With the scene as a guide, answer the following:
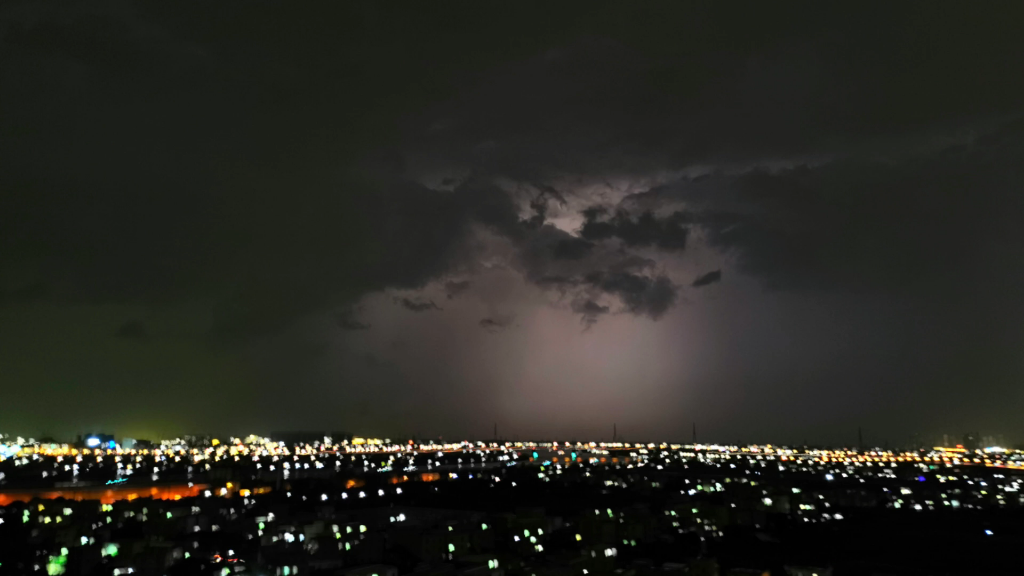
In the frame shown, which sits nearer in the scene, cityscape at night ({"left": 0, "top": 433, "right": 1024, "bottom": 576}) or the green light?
the green light

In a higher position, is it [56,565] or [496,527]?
[56,565]

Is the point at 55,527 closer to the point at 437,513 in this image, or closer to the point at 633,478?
the point at 437,513

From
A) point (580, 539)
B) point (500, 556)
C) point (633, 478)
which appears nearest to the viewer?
point (500, 556)

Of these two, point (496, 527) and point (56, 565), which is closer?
point (56, 565)

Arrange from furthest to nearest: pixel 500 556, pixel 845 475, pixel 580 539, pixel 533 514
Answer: pixel 845 475 < pixel 533 514 < pixel 580 539 < pixel 500 556

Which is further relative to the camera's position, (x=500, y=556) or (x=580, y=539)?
(x=580, y=539)

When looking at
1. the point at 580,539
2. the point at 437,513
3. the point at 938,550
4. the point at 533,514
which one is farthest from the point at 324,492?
the point at 938,550

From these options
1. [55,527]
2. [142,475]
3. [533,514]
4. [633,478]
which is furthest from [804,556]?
[142,475]

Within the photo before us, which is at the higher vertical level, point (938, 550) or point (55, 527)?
point (55, 527)

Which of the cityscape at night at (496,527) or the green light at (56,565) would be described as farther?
the cityscape at night at (496,527)
